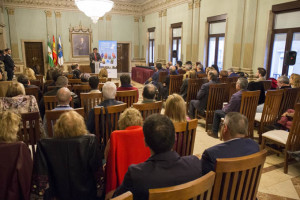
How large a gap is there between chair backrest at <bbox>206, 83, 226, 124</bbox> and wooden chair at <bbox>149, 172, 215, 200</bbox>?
2965 mm

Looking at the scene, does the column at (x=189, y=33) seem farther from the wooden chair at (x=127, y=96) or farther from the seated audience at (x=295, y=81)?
the wooden chair at (x=127, y=96)

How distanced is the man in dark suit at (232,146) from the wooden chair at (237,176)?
0.13 metres

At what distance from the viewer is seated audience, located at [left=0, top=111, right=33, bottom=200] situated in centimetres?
148

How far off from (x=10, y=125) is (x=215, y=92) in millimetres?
3191

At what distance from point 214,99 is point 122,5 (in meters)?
10.6

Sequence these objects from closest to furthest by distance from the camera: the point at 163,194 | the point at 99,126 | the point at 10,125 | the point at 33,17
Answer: the point at 163,194, the point at 10,125, the point at 99,126, the point at 33,17

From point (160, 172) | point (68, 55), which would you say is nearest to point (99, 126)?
point (160, 172)

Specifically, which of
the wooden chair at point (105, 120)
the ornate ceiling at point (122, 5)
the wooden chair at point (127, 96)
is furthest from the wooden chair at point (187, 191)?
the ornate ceiling at point (122, 5)

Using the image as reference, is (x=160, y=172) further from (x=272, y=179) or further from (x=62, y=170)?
(x=272, y=179)

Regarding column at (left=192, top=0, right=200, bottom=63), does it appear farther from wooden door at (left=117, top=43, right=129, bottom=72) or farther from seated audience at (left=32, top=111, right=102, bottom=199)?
seated audience at (left=32, top=111, right=102, bottom=199)

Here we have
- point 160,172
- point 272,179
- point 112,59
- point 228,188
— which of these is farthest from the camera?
point 112,59

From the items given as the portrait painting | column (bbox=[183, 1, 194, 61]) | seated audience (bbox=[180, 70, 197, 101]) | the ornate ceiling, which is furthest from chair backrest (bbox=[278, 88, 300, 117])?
the portrait painting

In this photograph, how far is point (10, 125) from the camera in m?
1.58

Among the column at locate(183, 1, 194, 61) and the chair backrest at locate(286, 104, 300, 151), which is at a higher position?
the column at locate(183, 1, 194, 61)
